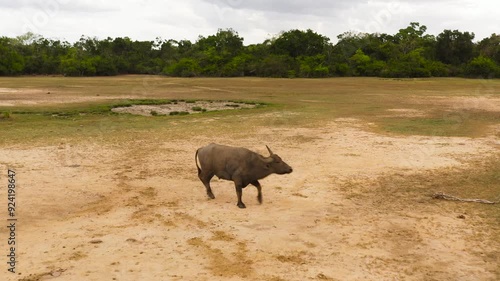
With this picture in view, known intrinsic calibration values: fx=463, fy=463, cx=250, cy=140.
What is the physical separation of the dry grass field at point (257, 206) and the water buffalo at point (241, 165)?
0.65 m

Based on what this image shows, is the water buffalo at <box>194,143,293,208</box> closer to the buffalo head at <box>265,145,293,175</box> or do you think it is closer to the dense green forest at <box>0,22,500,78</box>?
the buffalo head at <box>265,145,293,175</box>

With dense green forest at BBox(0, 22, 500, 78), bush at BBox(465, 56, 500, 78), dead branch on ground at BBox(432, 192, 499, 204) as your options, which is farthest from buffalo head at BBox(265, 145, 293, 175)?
bush at BBox(465, 56, 500, 78)

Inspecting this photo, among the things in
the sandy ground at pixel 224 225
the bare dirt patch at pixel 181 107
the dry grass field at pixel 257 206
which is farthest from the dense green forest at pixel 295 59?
the sandy ground at pixel 224 225

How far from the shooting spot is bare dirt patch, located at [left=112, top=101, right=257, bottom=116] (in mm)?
28625

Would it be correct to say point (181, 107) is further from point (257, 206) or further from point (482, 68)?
point (482, 68)

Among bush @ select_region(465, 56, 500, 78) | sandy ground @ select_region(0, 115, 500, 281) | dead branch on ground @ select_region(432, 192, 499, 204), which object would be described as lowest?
sandy ground @ select_region(0, 115, 500, 281)

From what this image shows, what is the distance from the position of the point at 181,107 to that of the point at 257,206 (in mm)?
21357

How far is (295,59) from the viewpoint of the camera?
7656 cm

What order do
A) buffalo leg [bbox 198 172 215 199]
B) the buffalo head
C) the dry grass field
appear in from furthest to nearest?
buffalo leg [bbox 198 172 215 199]
the buffalo head
the dry grass field

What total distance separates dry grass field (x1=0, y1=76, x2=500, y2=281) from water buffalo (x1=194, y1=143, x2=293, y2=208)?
653mm

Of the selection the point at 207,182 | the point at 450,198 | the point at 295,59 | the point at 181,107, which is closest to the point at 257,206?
the point at 207,182

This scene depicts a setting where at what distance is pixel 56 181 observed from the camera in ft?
41.1

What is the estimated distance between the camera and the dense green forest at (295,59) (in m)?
71.4

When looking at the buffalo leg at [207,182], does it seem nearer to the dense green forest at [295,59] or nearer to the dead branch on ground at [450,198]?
the dead branch on ground at [450,198]
